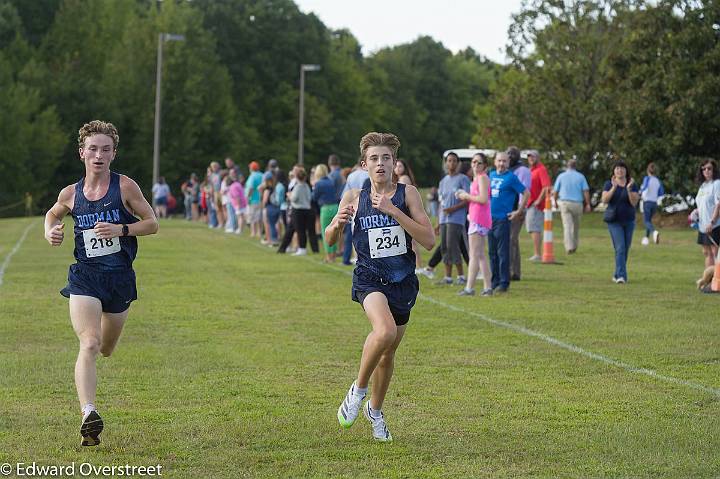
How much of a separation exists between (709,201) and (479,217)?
10.7ft

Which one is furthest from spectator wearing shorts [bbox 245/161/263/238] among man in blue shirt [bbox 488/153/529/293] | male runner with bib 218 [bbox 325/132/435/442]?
male runner with bib 218 [bbox 325/132/435/442]

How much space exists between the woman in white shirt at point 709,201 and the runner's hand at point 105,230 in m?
11.7

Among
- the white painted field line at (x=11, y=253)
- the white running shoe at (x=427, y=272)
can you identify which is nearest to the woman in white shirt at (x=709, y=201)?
the white running shoe at (x=427, y=272)

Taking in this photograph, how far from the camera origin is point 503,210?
18266 mm

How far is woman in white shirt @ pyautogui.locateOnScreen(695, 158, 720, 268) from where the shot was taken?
59.5 feet

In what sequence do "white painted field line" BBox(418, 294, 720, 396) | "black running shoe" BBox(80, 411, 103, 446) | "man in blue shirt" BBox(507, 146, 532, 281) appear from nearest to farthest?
1. "black running shoe" BBox(80, 411, 103, 446)
2. "white painted field line" BBox(418, 294, 720, 396)
3. "man in blue shirt" BBox(507, 146, 532, 281)

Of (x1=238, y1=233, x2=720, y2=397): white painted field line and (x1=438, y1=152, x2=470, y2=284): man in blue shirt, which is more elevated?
(x1=438, y1=152, x2=470, y2=284): man in blue shirt

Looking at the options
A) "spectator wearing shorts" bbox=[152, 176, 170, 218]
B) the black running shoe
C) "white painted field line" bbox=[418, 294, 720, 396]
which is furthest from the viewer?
"spectator wearing shorts" bbox=[152, 176, 170, 218]

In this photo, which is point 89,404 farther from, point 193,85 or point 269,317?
point 193,85

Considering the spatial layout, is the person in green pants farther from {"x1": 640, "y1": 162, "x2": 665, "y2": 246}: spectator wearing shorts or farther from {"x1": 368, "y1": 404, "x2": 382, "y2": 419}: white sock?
{"x1": 368, "y1": 404, "x2": 382, "y2": 419}: white sock

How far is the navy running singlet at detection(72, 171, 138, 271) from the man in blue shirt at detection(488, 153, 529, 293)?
10474 mm

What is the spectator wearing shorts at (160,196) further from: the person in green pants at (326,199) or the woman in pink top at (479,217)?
the woman in pink top at (479,217)

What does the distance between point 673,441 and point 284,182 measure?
24.3 metres

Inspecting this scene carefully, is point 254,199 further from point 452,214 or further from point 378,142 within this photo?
point 378,142
